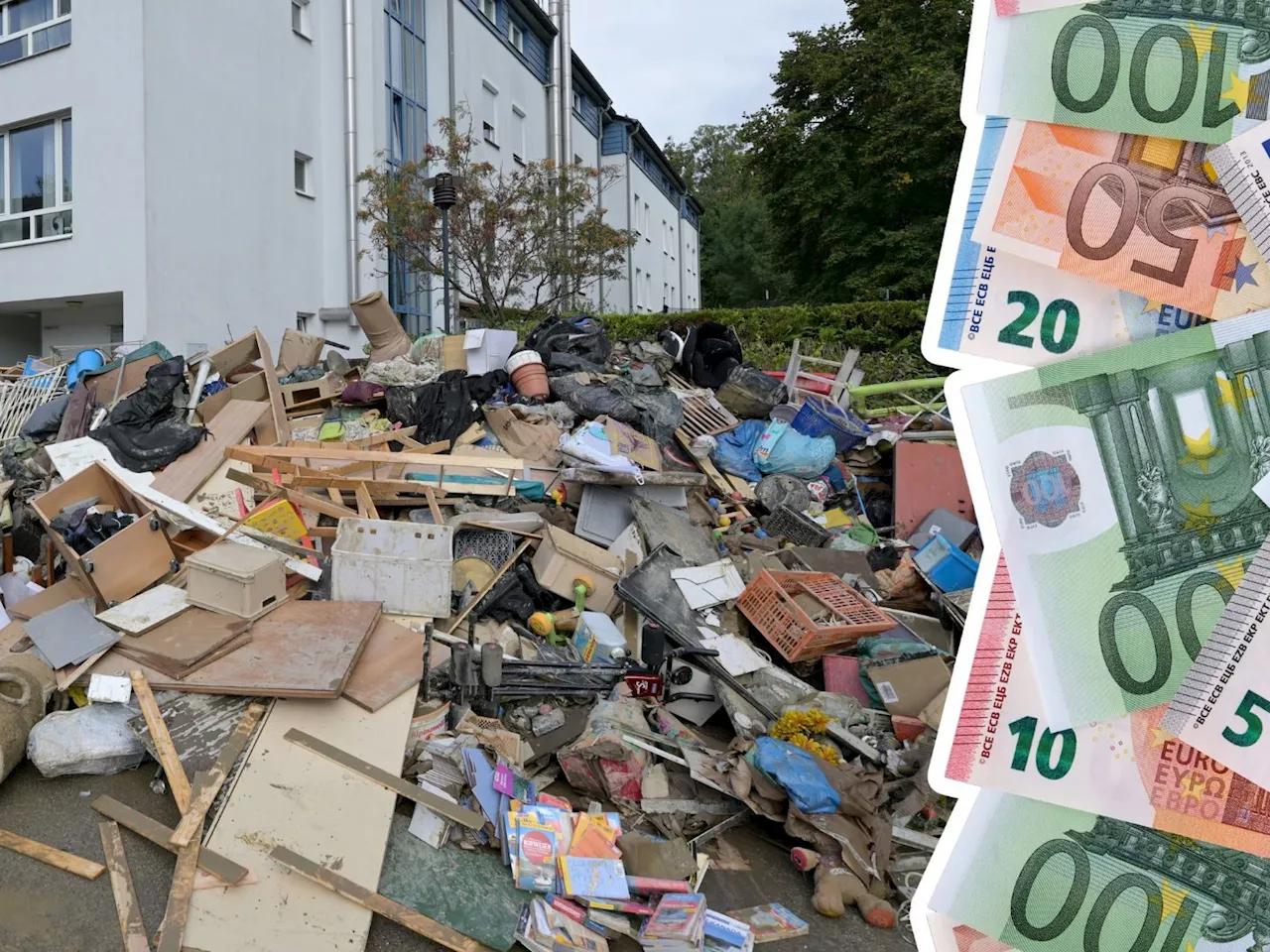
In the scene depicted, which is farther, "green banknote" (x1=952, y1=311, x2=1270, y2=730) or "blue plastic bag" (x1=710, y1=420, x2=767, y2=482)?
"blue plastic bag" (x1=710, y1=420, x2=767, y2=482)

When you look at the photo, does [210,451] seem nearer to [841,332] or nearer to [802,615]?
[802,615]

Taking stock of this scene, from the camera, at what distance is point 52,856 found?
2.88 m

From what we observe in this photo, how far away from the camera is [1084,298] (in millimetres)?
721

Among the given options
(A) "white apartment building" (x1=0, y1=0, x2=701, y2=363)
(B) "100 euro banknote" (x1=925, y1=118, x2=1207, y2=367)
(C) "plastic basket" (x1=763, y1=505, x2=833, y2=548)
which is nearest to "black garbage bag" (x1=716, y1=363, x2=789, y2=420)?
(C) "plastic basket" (x1=763, y1=505, x2=833, y2=548)

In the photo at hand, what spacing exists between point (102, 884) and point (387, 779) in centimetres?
100

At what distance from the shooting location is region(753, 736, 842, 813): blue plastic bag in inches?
136

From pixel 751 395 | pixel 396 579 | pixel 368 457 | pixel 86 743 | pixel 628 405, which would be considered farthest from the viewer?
pixel 751 395

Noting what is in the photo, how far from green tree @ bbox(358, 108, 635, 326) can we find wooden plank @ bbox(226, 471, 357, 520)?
785 centimetres

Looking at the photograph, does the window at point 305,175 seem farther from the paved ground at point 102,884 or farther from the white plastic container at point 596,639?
the paved ground at point 102,884

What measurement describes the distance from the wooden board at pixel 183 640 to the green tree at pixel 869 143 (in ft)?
55.0

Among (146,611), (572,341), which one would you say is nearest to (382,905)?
(146,611)

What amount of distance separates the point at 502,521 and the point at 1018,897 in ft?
15.3

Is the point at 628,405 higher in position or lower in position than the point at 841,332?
lower

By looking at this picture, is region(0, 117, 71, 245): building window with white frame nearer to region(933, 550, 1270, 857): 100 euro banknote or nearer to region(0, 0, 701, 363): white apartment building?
region(0, 0, 701, 363): white apartment building
